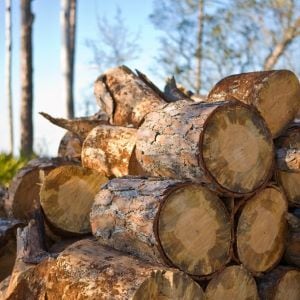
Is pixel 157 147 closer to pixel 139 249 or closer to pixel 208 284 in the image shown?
pixel 139 249

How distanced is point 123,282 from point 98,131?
70.0 inches

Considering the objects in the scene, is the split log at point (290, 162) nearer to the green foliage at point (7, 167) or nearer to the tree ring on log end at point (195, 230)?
the tree ring on log end at point (195, 230)

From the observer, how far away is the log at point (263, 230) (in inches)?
122

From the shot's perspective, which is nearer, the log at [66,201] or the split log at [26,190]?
the log at [66,201]

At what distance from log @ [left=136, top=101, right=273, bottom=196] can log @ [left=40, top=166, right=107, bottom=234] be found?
0.80 metres

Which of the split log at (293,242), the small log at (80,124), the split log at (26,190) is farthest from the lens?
the small log at (80,124)

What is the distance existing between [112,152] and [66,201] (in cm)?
49

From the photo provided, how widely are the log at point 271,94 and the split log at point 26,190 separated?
1.67 m

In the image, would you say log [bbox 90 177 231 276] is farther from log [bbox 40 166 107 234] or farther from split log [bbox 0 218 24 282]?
split log [bbox 0 218 24 282]

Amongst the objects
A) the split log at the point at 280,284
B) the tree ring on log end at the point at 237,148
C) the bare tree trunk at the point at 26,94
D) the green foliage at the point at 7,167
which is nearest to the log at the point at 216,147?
the tree ring on log end at the point at 237,148

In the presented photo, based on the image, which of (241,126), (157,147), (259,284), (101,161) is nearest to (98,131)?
(101,161)

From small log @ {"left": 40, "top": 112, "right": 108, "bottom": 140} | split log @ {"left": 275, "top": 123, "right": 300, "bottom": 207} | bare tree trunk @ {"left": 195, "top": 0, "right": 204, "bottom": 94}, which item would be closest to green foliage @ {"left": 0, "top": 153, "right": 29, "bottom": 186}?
small log @ {"left": 40, "top": 112, "right": 108, "bottom": 140}

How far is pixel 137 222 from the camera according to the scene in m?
2.82

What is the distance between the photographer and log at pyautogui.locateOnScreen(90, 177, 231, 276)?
9.07 ft
